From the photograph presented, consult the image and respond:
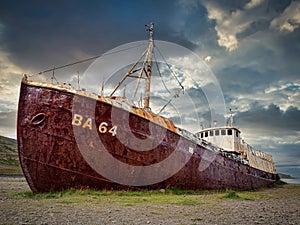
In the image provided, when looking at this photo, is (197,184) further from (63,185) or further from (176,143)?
(63,185)

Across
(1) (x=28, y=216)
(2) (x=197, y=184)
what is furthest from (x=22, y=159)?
(2) (x=197, y=184)

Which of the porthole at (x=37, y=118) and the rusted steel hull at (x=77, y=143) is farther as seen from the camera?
the porthole at (x=37, y=118)

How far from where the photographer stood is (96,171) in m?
9.21

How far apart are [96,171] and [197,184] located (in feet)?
20.8

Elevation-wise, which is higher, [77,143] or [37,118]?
[37,118]

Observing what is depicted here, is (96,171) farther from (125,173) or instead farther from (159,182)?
(159,182)

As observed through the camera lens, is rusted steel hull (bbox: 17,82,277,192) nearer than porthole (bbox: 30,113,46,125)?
Yes

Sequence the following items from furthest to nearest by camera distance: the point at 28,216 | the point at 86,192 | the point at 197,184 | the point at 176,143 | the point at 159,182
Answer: the point at 197,184
the point at 176,143
the point at 159,182
the point at 86,192
the point at 28,216

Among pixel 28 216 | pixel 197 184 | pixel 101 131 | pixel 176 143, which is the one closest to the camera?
pixel 28 216

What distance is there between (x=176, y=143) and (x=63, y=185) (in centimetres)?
540

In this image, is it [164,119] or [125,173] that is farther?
[164,119]

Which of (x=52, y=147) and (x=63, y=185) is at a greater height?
(x=52, y=147)

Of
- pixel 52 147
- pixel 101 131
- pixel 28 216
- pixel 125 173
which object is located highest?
pixel 101 131

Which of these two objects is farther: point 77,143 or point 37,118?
point 37,118
